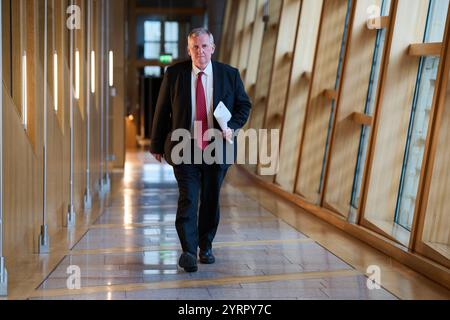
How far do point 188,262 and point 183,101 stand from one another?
102 cm

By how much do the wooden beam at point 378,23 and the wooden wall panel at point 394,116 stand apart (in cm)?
83

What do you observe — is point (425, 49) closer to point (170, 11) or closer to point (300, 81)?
point (300, 81)

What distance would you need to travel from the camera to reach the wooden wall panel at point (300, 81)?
9445mm

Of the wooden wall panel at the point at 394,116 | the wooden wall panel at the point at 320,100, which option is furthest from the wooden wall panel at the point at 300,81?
the wooden wall panel at the point at 394,116

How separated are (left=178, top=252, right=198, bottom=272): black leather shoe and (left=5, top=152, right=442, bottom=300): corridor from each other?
0.17 ft

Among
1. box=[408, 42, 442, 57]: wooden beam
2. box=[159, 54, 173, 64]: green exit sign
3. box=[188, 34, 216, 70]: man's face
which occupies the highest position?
box=[408, 42, 442, 57]: wooden beam

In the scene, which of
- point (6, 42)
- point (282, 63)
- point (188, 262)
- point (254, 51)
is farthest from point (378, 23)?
point (254, 51)

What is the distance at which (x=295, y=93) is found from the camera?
9.62 metres

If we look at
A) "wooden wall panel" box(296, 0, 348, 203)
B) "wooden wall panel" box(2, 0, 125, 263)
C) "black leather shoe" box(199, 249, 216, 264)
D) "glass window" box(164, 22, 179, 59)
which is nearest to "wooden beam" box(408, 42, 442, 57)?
"black leather shoe" box(199, 249, 216, 264)

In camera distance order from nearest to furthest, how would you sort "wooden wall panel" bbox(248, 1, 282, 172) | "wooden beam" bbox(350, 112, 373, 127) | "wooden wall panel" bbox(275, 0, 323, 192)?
1. "wooden beam" bbox(350, 112, 373, 127)
2. "wooden wall panel" bbox(275, 0, 323, 192)
3. "wooden wall panel" bbox(248, 1, 282, 172)

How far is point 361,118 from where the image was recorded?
709 cm

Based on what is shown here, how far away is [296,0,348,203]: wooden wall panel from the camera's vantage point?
8148mm

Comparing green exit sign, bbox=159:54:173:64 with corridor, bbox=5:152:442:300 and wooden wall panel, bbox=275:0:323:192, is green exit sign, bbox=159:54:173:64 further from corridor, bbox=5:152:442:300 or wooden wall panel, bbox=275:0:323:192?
corridor, bbox=5:152:442:300

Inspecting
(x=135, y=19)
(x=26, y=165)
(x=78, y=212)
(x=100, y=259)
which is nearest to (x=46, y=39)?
(x=26, y=165)
